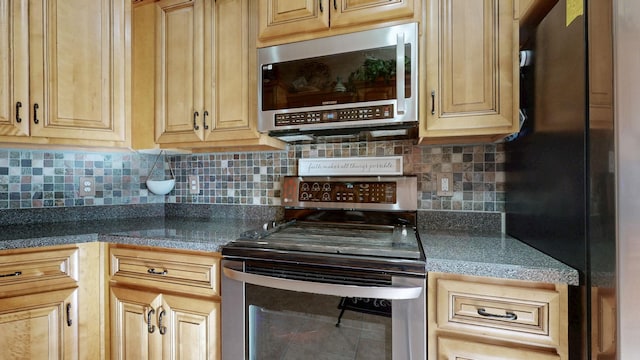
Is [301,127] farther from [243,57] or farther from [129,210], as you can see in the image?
[129,210]

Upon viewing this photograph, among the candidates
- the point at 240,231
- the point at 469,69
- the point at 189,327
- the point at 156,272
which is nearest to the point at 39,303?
the point at 156,272

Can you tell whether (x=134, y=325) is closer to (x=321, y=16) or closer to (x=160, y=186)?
(x=160, y=186)

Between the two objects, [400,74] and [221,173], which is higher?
[400,74]

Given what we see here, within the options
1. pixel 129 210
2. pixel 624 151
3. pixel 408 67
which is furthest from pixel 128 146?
pixel 624 151

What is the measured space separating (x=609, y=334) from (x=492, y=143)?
93 centimetres

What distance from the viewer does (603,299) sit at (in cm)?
69

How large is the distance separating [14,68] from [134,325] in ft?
4.36

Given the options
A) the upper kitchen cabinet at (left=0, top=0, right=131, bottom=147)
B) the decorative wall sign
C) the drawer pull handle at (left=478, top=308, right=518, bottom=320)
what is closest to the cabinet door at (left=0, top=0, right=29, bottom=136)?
the upper kitchen cabinet at (left=0, top=0, right=131, bottom=147)

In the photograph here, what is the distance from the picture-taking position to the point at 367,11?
3.96ft

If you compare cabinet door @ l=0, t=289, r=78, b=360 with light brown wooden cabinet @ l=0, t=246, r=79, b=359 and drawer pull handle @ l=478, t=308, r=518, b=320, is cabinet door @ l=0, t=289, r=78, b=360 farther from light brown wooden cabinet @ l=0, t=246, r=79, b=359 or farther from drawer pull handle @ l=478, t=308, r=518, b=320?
drawer pull handle @ l=478, t=308, r=518, b=320

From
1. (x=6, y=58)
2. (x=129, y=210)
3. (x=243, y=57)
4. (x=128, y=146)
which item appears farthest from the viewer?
(x=129, y=210)

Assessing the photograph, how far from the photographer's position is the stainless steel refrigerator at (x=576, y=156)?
27.1 inches

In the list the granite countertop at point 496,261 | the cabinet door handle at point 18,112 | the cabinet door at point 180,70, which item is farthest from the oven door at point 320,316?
the cabinet door handle at point 18,112

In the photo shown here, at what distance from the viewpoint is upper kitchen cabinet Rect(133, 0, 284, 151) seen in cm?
145
